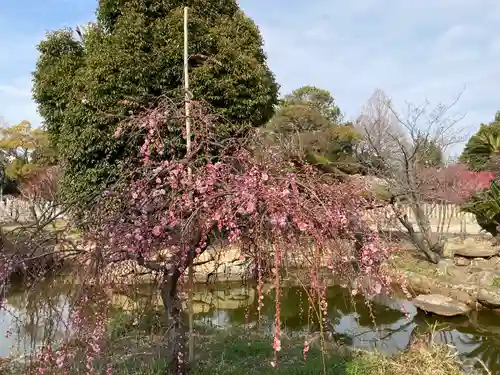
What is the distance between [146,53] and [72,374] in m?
4.52

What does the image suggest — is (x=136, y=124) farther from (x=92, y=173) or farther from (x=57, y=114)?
(x=57, y=114)

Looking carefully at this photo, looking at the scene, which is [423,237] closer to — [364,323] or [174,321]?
[364,323]

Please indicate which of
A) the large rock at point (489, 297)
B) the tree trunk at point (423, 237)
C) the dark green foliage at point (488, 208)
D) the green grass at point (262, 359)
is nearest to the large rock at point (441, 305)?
the large rock at point (489, 297)

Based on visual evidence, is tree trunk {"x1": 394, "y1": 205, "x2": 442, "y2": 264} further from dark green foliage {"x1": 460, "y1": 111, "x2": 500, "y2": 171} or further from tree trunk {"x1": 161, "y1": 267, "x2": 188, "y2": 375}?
tree trunk {"x1": 161, "y1": 267, "x2": 188, "y2": 375}

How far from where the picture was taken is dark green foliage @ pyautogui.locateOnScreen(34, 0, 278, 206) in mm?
6398

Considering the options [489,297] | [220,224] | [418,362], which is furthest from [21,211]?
[220,224]

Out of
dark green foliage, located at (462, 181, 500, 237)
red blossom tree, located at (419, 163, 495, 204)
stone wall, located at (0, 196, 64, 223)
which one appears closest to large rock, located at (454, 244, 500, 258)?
dark green foliage, located at (462, 181, 500, 237)

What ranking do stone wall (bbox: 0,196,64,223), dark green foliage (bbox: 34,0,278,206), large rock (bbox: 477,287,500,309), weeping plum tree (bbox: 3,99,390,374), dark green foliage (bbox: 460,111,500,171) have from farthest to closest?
dark green foliage (bbox: 460,111,500,171) < stone wall (bbox: 0,196,64,223) < large rock (bbox: 477,287,500,309) < dark green foliage (bbox: 34,0,278,206) < weeping plum tree (bbox: 3,99,390,374)

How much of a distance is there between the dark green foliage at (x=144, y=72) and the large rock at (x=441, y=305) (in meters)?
3.62

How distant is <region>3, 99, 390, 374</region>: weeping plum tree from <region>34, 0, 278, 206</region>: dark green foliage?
3.32 meters

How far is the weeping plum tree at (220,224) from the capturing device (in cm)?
227

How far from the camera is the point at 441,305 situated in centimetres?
659

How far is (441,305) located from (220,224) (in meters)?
5.33

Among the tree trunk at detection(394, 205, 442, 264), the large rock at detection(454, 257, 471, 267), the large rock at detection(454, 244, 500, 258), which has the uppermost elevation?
the tree trunk at detection(394, 205, 442, 264)
